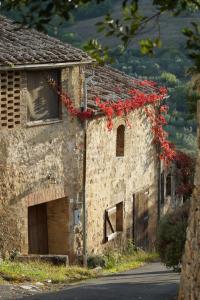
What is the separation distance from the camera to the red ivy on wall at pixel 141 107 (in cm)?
1894

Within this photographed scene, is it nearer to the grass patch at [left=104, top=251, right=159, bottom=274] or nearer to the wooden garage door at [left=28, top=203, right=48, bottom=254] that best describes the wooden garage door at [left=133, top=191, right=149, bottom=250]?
the grass patch at [left=104, top=251, right=159, bottom=274]

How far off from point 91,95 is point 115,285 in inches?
258

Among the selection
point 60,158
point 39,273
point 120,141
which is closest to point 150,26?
point 120,141

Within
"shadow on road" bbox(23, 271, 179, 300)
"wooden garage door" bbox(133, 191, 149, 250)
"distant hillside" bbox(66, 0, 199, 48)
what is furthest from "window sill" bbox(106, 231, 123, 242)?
"distant hillside" bbox(66, 0, 199, 48)

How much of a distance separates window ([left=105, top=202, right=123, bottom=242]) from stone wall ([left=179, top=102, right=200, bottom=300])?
9.86 m

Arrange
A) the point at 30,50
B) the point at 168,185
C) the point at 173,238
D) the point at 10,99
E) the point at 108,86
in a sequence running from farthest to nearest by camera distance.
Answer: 1. the point at 168,185
2. the point at 108,86
3. the point at 30,50
4. the point at 10,99
5. the point at 173,238

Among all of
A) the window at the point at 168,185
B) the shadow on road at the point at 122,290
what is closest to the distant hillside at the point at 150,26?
the window at the point at 168,185

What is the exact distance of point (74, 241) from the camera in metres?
19.2

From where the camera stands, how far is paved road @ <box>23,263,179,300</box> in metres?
13.4

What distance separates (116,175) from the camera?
21.1m

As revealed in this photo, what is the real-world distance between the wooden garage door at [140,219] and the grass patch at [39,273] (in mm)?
5128

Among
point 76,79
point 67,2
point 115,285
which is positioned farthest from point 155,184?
point 67,2

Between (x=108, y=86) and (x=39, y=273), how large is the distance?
736cm

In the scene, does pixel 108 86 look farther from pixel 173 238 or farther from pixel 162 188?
pixel 173 238
